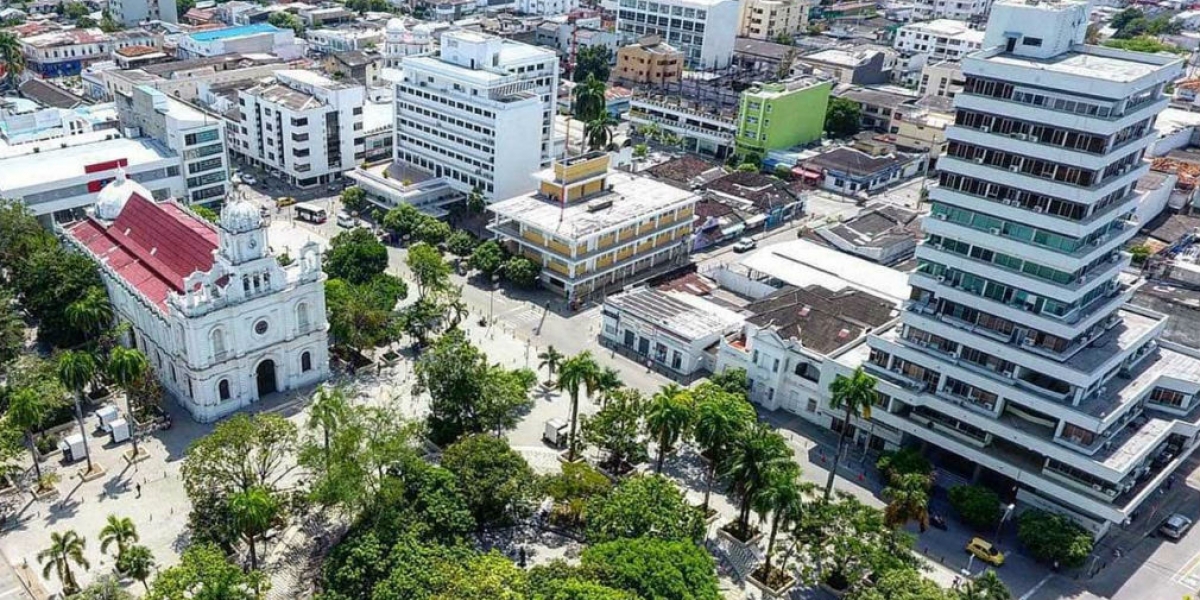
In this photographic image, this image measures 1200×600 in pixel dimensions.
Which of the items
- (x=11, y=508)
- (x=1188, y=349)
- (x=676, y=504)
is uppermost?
(x=1188, y=349)

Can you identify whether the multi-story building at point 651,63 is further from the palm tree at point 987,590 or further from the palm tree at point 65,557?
the palm tree at point 65,557

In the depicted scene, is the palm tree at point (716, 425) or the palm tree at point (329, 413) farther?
the palm tree at point (716, 425)

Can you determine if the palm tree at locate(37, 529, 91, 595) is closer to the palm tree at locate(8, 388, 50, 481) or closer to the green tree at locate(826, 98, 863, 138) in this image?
the palm tree at locate(8, 388, 50, 481)

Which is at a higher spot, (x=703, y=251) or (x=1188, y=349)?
(x=1188, y=349)

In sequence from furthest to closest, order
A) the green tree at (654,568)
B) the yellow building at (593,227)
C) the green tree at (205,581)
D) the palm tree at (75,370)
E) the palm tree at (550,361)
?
the yellow building at (593,227) < the palm tree at (550,361) < the palm tree at (75,370) < the green tree at (654,568) < the green tree at (205,581)

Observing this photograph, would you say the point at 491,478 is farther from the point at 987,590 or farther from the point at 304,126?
the point at 304,126

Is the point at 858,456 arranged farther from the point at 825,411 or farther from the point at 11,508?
the point at 11,508

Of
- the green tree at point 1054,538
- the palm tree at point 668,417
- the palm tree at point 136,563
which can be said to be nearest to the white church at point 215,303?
the palm tree at point 136,563

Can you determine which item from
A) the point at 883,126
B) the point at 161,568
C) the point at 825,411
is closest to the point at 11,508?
the point at 161,568
